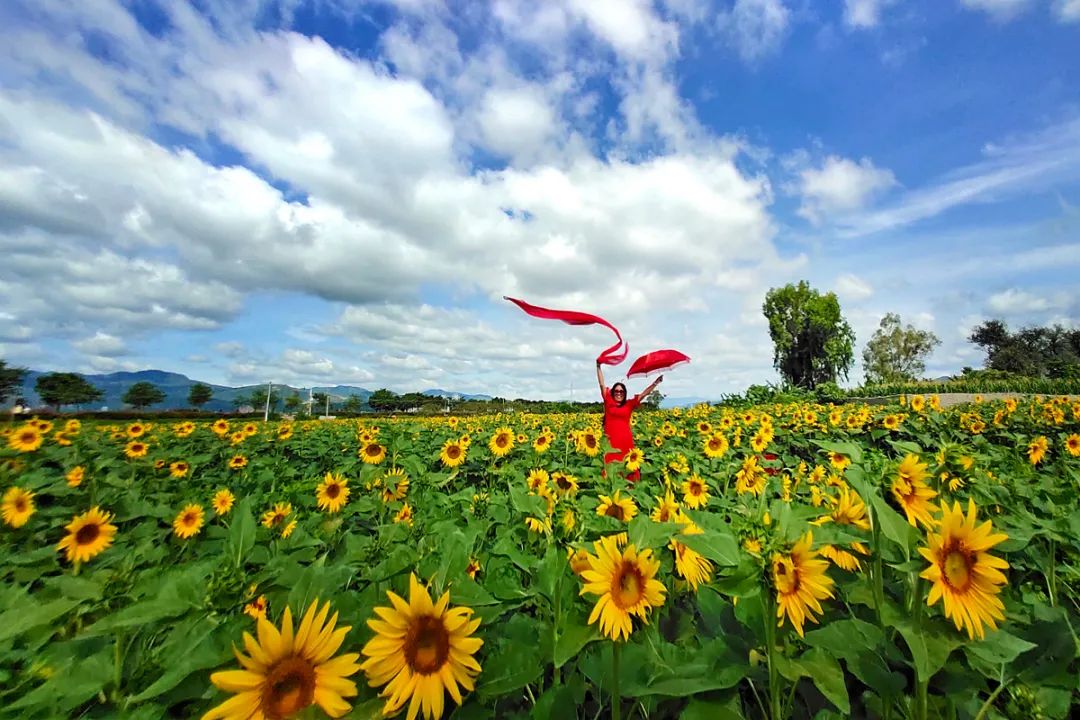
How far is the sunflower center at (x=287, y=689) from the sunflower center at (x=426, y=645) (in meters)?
0.17

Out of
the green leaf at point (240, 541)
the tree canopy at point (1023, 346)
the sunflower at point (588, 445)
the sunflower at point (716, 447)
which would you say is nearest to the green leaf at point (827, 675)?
the green leaf at point (240, 541)

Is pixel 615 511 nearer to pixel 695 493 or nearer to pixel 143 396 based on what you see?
pixel 695 493

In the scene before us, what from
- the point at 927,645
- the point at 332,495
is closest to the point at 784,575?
the point at 927,645

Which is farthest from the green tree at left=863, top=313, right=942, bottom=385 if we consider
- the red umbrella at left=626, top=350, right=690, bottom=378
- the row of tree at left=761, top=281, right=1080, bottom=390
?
the red umbrella at left=626, top=350, right=690, bottom=378

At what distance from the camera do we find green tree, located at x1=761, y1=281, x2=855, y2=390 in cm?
4841

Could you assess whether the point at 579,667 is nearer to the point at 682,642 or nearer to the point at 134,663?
the point at 682,642

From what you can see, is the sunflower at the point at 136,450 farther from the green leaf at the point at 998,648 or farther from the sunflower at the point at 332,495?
the green leaf at the point at 998,648

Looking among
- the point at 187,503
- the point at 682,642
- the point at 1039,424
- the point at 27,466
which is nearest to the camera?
the point at 682,642

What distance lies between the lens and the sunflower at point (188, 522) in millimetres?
3449

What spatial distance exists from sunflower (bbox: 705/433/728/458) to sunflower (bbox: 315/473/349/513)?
12.0ft

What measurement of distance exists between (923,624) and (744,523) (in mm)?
387

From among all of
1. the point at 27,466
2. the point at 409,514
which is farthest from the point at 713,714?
the point at 27,466

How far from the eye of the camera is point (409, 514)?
9.20 ft

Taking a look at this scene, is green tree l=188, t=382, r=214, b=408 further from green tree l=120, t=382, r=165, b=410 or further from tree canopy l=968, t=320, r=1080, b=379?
tree canopy l=968, t=320, r=1080, b=379
